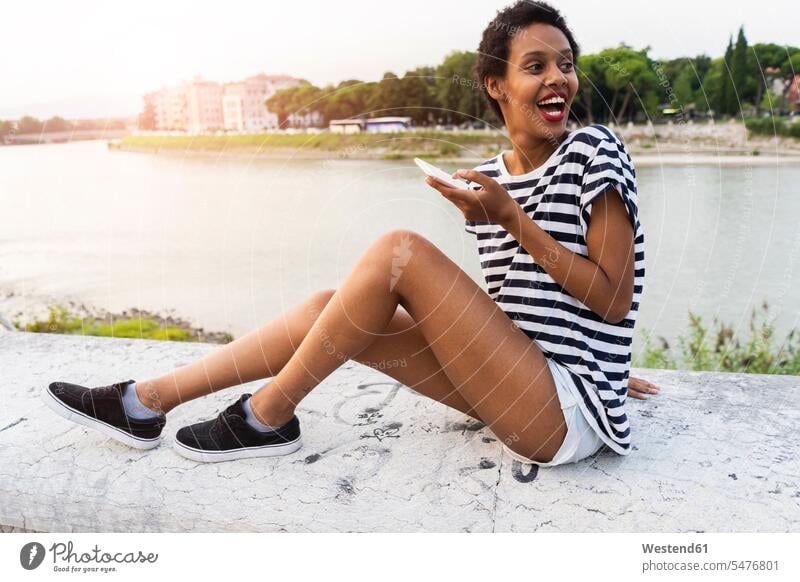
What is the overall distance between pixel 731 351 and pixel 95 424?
2.44 m

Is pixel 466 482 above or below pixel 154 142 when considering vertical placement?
below

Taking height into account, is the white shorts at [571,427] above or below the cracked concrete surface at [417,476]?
above

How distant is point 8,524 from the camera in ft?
5.70

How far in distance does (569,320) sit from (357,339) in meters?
0.44

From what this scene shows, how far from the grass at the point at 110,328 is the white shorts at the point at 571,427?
3013 millimetres

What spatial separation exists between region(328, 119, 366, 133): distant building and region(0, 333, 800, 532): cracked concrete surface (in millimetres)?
786

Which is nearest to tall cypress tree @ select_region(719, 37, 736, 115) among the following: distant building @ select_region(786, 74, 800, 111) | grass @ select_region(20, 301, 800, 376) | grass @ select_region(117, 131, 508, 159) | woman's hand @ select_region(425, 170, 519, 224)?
distant building @ select_region(786, 74, 800, 111)

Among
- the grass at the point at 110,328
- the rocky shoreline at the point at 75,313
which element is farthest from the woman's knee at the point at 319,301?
the grass at the point at 110,328

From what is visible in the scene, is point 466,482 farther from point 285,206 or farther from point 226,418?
point 285,206

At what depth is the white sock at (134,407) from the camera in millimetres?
1766

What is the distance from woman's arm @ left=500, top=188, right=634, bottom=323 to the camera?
140cm
